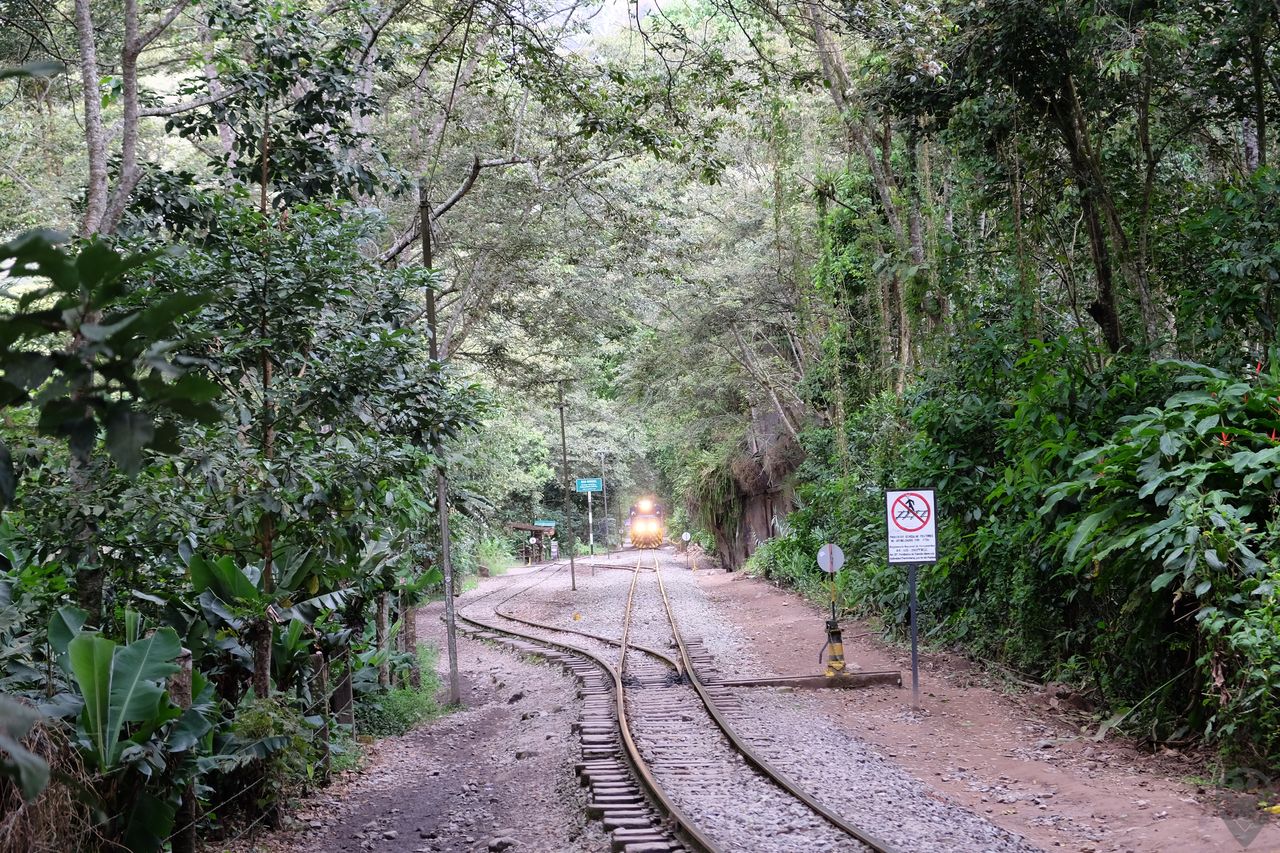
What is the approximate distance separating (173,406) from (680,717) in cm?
971

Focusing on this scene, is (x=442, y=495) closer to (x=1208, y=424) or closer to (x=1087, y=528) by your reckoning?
(x=1087, y=528)

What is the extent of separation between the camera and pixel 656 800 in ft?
25.2

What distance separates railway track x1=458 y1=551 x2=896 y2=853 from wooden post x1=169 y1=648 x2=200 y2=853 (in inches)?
113

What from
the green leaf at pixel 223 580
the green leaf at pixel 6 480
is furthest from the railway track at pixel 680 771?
the green leaf at pixel 6 480

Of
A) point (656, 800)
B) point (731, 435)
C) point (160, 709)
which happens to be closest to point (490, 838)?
point (656, 800)

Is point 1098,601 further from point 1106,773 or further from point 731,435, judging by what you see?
point 731,435

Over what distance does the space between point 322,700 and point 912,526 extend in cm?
673

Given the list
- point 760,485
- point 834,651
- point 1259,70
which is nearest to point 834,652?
point 834,651

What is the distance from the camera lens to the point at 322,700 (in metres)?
9.31

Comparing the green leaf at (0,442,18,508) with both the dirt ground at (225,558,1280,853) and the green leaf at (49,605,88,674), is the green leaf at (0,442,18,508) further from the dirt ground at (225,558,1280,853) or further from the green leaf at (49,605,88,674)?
the dirt ground at (225,558,1280,853)

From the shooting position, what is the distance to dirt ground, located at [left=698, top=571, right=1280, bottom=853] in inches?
251

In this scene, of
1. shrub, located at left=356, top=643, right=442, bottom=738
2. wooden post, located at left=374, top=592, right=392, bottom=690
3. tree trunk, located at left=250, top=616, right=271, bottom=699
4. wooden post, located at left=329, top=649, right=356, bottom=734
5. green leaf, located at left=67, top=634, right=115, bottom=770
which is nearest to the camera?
green leaf, located at left=67, top=634, right=115, bottom=770

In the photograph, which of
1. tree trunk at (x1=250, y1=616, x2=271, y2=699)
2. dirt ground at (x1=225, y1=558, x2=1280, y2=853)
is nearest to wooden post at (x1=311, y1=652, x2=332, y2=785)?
dirt ground at (x1=225, y1=558, x2=1280, y2=853)

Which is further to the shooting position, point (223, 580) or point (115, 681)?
point (223, 580)
